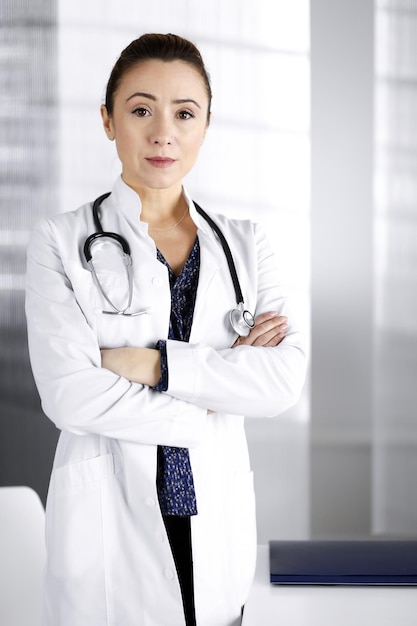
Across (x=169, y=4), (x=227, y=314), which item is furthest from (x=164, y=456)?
(x=169, y=4)

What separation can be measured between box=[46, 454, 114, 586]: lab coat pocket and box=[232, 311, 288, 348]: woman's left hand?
39 cm

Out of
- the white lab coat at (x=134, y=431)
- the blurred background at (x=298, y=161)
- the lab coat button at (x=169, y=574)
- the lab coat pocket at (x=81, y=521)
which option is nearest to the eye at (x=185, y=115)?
the white lab coat at (x=134, y=431)

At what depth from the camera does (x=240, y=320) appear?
158 cm

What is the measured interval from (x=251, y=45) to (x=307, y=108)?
289mm

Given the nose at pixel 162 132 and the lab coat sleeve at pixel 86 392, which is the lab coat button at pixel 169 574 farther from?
the nose at pixel 162 132

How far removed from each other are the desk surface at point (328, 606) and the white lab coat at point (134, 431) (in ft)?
0.32

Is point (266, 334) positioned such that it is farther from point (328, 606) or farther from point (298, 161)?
point (298, 161)

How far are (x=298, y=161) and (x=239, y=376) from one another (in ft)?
4.48

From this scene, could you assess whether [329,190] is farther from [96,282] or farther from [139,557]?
[139,557]

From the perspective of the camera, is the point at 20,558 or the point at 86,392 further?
the point at 20,558

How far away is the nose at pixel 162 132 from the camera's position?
5.16ft

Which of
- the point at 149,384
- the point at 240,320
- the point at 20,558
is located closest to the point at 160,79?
the point at 240,320

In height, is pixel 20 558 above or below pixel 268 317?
below

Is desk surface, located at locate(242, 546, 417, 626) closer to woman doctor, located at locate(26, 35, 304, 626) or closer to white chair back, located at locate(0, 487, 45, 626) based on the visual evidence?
woman doctor, located at locate(26, 35, 304, 626)
